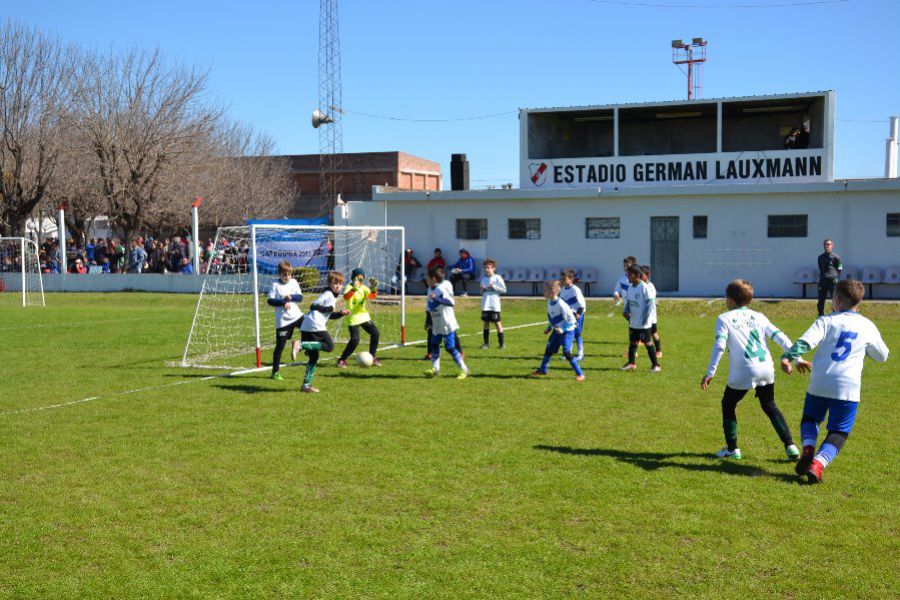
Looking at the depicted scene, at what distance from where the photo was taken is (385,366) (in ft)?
48.4

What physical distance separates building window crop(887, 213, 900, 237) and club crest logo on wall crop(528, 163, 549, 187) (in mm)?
11307

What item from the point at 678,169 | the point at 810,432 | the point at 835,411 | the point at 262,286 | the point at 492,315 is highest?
the point at 678,169

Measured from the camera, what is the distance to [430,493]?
23.5 feet

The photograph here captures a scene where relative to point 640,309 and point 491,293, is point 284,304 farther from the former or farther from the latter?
point 640,309

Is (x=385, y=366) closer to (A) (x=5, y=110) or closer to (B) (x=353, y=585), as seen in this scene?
(B) (x=353, y=585)

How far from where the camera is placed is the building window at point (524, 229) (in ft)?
100

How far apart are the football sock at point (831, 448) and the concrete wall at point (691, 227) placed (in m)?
21.5

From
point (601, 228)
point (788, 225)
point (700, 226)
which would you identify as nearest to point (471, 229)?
point (601, 228)

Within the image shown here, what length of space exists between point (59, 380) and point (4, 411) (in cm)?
243

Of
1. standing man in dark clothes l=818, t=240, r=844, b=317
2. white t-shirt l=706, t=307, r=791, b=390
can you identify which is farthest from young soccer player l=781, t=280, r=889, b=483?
standing man in dark clothes l=818, t=240, r=844, b=317

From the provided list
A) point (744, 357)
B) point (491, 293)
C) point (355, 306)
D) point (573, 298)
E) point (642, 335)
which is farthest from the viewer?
point (491, 293)

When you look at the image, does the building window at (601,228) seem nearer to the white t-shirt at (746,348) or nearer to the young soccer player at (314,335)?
the young soccer player at (314,335)

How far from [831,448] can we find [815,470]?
232 millimetres

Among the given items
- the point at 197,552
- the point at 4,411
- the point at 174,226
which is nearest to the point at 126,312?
the point at 4,411
